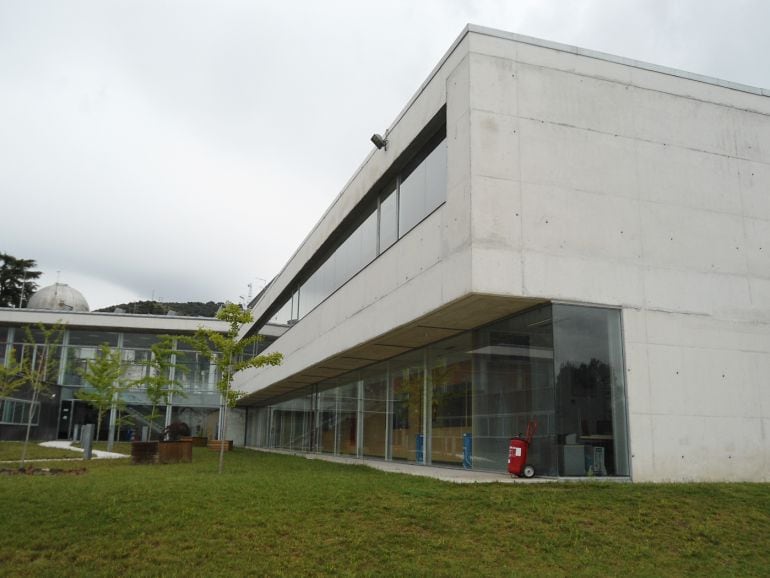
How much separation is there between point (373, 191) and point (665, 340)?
9.62m

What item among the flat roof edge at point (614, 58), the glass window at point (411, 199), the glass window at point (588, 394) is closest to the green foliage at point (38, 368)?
the glass window at point (411, 199)

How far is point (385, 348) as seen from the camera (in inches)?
774

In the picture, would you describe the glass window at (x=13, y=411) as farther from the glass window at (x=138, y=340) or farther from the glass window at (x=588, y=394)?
the glass window at (x=588, y=394)

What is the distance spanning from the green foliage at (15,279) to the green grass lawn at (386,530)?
73.6 metres

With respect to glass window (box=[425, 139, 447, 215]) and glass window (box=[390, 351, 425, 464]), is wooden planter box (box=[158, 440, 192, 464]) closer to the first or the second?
glass window (box=[390, 351, 425, 464])

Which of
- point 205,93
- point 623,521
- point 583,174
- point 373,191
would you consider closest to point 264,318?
point 373,191

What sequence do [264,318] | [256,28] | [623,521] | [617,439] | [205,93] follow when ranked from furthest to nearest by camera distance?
[264,318] < [205,93] < [256,28] < [617,439] < [623,521]

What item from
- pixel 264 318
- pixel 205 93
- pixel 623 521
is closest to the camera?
pixel 623 521

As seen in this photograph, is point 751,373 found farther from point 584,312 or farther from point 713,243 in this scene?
point 584,312

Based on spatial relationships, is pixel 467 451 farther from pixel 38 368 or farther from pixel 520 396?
pixel 38 368

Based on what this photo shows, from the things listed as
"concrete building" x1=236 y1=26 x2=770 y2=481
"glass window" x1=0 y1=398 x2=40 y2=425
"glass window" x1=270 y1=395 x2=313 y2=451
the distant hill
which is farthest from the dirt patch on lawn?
the distant hill

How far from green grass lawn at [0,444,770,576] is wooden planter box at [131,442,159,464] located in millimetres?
7197

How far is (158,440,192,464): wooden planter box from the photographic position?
63.1 ft

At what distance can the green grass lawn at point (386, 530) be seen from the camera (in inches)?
317
